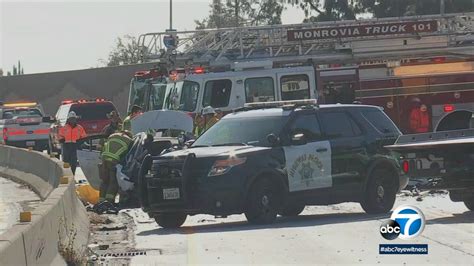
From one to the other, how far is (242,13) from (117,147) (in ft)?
245

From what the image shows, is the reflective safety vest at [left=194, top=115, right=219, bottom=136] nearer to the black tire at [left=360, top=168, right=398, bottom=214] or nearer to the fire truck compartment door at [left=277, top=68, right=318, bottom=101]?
the fire truck compartment door at [left=277, top=68, right=318, bottom=101]

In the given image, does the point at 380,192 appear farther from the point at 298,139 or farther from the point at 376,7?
the point at 376,7

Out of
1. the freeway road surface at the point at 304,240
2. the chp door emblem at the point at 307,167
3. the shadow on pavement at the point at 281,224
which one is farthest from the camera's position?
the chp door emblem at the point at 307,167

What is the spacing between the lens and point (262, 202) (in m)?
13.2

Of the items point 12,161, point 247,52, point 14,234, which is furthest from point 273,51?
point 14,234

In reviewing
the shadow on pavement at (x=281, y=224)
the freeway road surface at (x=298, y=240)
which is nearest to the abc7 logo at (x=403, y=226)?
the freeway road surface at (x=298, y=240)

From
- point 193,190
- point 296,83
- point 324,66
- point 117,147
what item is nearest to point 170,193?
point 193,190

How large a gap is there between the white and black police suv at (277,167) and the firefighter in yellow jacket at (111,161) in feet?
7.18

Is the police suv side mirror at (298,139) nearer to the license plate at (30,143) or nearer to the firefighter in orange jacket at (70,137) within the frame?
the firefighter in orange jacket at (70,137)

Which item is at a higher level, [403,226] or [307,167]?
[307,167]

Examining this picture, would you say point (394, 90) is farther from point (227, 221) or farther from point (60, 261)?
point (60, 261)

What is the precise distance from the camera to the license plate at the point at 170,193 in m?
13.2

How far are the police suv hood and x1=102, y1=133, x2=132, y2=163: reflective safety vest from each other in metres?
2.61

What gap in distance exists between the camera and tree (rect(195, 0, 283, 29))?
248 feet
